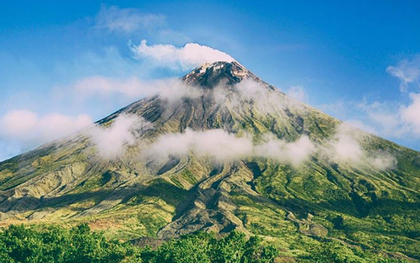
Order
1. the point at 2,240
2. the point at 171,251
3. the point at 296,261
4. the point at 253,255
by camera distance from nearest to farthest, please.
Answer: the point at 171,251 < the point at 2,240 < the point at 253,255 < the point at 296,261

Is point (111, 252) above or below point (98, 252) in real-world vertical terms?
above

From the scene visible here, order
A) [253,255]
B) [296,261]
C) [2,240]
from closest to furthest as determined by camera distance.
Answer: [2,240] < [253,255] < [296,261]

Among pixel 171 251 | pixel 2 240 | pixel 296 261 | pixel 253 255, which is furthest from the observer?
pixel 296 261

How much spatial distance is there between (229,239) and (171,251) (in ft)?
120

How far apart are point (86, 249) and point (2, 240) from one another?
30.4 metres

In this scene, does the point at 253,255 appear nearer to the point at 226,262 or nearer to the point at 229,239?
the point at 229,239

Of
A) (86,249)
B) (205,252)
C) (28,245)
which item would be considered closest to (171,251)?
(205,252)

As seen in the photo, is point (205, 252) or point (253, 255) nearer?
point (205, 252)

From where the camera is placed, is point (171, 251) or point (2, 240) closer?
point (171, 251)

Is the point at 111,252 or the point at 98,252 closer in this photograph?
the point at 111,252

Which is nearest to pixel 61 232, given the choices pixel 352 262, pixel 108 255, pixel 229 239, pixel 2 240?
pixel 2 240

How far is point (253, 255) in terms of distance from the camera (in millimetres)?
163375

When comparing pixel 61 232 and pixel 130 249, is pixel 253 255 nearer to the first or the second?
pixel 130 249

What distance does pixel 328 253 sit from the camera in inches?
5541
